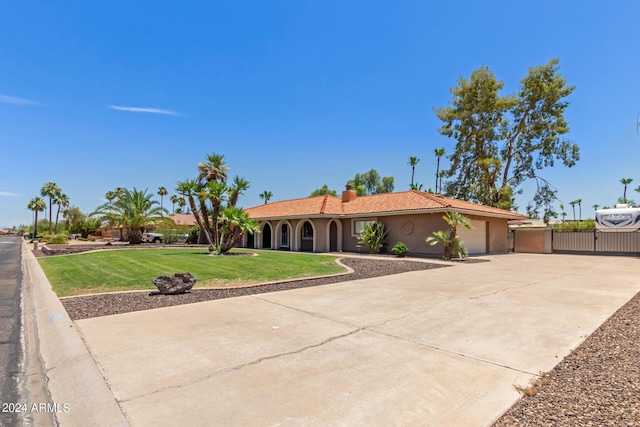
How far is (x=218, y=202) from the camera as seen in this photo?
21.2m

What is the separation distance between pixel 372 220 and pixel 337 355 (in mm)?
19764

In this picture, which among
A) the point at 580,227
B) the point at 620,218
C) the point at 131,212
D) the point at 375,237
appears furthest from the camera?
the point at 131,212

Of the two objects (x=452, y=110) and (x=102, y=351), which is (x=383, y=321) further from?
(x=452, y=110)

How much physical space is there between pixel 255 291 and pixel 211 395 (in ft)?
19.2

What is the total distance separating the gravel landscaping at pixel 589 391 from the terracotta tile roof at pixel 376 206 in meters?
15.7

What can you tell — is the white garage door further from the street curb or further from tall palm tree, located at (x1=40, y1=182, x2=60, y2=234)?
tall palm tree, located at (x1=40, y1=182, x2=60, y2=234)

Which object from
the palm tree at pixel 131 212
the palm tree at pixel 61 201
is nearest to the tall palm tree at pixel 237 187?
the palm tree at pixel 131 212

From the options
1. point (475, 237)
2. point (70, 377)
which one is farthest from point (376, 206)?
point (70, 377)

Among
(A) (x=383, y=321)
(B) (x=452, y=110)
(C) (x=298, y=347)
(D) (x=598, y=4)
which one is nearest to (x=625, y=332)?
(A) (x=383, y=321)

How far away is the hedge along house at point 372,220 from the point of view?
21578 millimetres

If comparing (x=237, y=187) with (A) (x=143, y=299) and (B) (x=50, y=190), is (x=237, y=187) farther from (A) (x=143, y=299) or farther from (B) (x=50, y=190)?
(B) (x=50, y=190)

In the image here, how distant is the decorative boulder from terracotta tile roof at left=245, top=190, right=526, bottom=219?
49.6 ft

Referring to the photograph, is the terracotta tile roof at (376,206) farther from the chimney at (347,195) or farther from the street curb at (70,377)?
the street curb at (70,377)

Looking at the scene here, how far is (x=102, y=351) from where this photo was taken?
480cm
